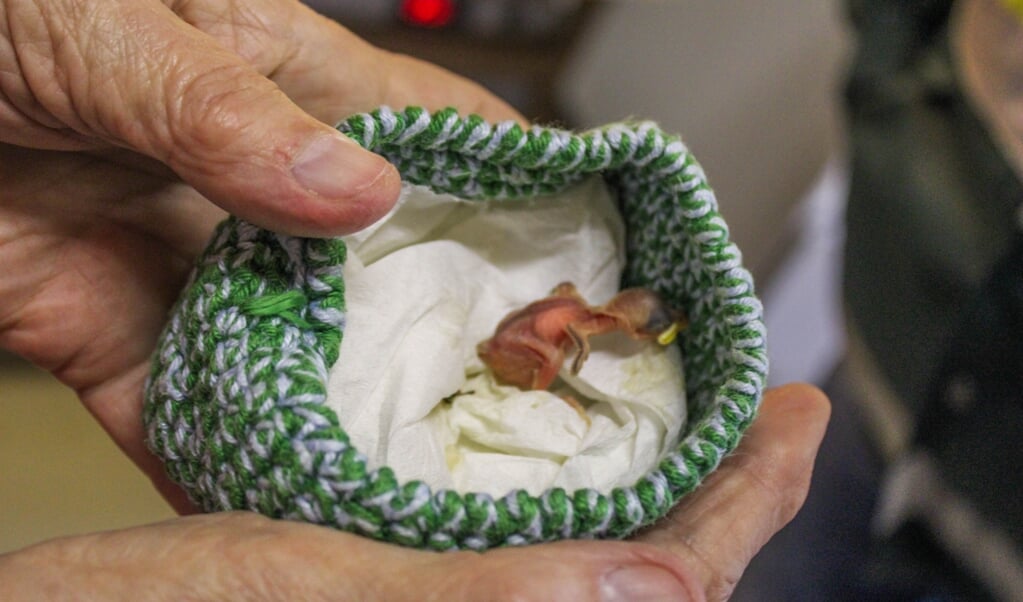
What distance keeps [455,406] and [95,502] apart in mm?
701

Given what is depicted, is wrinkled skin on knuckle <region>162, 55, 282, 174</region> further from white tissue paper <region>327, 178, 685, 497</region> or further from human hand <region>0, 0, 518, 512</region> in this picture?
white tissue paper <region>327, 178, 685, 497</region>

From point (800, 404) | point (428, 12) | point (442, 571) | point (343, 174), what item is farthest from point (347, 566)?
point (428, 12)

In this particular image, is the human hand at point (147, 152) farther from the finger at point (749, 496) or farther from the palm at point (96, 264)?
the finger at point (749, 496)

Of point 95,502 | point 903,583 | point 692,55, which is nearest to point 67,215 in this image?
point 95,502

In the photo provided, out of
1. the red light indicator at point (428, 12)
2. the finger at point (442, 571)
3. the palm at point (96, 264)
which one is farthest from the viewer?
the red light indicator at point (428, 12)

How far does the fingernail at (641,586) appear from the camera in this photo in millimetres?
461

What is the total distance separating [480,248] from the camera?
2.27 feet

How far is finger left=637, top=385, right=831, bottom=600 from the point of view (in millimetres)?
563

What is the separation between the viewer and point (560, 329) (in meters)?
0.63

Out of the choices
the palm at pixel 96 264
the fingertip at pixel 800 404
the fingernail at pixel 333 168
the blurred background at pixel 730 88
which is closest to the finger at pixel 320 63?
the palm at pixel 96 264

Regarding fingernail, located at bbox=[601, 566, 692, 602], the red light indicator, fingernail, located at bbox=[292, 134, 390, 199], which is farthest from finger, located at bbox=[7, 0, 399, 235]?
the red light indicator

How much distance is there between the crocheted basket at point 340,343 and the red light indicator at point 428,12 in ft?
3.28

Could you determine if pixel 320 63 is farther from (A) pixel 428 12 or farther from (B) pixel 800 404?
(A) pixel 428 12

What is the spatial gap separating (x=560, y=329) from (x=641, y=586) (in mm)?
210
